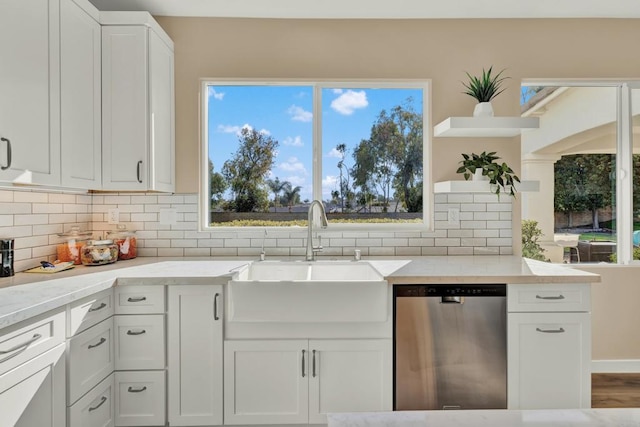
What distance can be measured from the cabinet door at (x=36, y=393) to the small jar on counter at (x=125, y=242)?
1.11 m

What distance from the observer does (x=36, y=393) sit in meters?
1.57

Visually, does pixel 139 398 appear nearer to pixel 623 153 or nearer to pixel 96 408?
pixel 96 408

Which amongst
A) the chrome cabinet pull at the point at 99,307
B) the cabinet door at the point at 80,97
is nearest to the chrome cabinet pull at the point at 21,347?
the chrome cabinet pull at the point at 99,307

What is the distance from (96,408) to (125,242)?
3.60 feet

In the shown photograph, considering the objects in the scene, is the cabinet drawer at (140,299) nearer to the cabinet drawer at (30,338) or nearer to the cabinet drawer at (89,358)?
the cabinet drawer at (89,358)

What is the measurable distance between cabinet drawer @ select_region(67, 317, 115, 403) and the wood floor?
284 centimetres

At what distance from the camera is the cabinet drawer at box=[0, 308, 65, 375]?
4.66 ft

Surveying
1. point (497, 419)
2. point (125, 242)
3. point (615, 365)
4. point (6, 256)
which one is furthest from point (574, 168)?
point (6, 256)

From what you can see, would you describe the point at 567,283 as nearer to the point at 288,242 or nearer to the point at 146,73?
the point at 288,242

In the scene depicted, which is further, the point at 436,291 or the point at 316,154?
the point at 316,154

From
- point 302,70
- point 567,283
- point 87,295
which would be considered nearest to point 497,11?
point 302,70

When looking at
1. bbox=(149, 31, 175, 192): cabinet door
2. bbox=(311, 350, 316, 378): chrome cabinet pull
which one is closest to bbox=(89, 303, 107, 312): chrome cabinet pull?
bbox=(149, 31, 175, 192): cabinet door

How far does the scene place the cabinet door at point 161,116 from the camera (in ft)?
8.37

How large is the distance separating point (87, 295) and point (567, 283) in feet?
7.57
